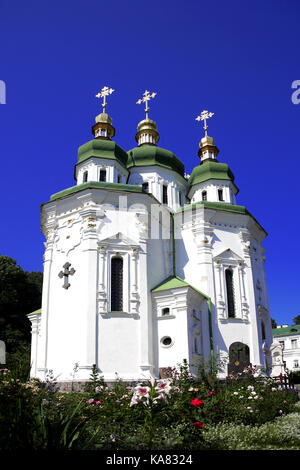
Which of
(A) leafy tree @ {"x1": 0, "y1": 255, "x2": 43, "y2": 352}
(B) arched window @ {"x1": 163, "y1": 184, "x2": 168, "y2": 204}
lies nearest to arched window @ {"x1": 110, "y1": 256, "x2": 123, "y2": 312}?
(B) arched window @ {"x1": 163, "y1": 184, "x2": 168, "y2": 204}

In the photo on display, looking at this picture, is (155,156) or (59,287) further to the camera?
(155,156)

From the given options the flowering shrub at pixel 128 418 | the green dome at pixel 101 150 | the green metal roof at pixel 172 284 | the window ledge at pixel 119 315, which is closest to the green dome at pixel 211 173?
the green dome at pixel 101 150

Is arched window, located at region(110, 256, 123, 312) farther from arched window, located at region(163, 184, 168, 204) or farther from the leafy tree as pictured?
the leafy tree

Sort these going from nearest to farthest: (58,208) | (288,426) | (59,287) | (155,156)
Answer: (288,426) → (59,287) → (58,208) → (155,156)

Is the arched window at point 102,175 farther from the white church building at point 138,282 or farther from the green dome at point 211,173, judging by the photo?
the green dome at point 211,173

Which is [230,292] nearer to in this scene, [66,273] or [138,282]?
[138,282]

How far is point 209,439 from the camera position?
6191 mm

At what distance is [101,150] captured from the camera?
69.7ft

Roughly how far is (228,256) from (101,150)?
8.96 m

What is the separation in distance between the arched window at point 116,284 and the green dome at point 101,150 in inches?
259

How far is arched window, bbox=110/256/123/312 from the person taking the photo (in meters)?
16.7

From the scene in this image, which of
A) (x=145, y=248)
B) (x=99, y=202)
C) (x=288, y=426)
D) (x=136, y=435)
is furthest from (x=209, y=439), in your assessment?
(x=99, y=202)
